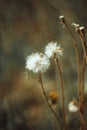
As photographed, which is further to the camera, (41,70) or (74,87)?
(74,87)

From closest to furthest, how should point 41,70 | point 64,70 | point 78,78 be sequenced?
point 41,70 < point 78,78 < point 64,70

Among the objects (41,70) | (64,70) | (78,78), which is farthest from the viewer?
(64,70)

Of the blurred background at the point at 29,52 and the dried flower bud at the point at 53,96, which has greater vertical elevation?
the blurred background at the point at 29,52

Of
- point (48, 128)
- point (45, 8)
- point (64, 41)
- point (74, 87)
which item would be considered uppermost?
point (45, 8)

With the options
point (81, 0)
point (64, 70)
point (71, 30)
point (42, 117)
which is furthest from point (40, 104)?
point (81, 0)

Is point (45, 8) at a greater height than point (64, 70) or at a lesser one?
greater

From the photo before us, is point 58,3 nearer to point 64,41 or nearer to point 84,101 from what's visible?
point 64,41

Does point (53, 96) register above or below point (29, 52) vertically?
below

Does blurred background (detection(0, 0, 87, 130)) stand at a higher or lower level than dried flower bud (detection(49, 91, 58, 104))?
higher
